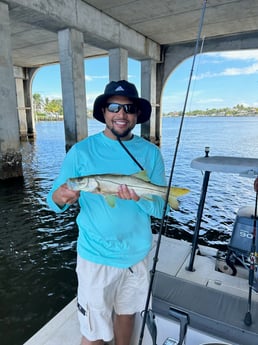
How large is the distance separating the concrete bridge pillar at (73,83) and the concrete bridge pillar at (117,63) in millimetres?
2794

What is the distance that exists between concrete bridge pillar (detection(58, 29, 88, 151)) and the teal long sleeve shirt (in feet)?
31.7

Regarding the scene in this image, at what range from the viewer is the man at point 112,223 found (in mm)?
1499

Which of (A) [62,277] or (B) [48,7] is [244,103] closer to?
(B) [48,7]

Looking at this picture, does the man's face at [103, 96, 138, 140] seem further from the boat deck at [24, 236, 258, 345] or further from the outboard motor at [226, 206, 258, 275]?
the outboard motor at [226, 206, 258, 275]

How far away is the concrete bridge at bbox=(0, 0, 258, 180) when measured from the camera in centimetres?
807

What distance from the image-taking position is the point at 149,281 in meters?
1.66

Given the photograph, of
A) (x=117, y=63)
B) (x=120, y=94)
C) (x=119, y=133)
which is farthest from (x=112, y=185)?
(x=117, y=63)

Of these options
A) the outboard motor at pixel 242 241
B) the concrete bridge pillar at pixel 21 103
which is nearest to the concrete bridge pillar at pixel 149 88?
the concrete bridge pillar at pixel 21 103

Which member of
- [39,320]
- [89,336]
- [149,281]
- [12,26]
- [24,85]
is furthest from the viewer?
[24,85]

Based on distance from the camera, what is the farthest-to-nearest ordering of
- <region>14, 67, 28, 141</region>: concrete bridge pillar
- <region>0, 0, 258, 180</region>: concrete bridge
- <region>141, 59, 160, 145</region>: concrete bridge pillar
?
<region>14, 67, 28, 141</region>: concrete bridge pillar → <region>141, 59, 160, 145</region>: concrete bridge pillar → <region>0, 0, 258, 180</region>: concrete bridge

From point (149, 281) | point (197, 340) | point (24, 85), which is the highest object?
point (24, 85)

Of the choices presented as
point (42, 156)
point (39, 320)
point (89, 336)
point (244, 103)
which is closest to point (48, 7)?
point (42, 156)

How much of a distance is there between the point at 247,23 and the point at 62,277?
1483 cm

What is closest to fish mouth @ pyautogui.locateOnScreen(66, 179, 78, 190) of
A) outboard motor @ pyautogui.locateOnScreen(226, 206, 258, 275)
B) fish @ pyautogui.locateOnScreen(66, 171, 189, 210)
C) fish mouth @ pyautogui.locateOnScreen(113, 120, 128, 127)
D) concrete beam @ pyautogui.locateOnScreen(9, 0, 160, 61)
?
fish @ pyautogui.locateOnScreen(66, 171, 189, 210)
